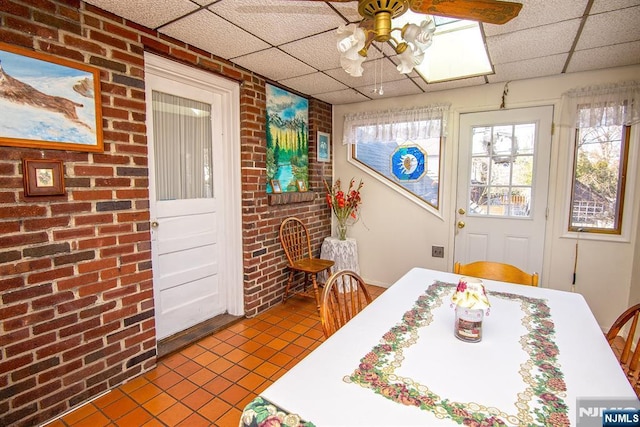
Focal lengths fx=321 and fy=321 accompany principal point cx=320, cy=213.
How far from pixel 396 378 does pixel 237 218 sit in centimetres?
214

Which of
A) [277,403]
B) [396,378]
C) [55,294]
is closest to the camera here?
[277,403]

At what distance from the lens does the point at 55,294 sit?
65.3 inches

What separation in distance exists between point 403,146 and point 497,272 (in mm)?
1949

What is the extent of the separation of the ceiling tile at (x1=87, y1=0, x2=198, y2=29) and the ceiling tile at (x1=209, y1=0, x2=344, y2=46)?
169mm

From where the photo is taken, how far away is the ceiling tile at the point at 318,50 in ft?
6.89

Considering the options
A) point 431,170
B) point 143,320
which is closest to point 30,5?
point 143,320

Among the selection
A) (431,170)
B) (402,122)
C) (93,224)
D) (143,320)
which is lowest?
(143,320)

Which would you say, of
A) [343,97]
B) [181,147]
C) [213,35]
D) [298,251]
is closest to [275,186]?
[298,251]

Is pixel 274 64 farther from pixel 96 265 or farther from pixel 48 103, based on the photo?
pixel 96 265

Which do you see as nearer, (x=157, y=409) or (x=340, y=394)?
(x=340, y=394)

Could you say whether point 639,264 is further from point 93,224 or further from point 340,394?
point 93,224

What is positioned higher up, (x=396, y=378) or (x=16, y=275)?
(x=16, y=275)

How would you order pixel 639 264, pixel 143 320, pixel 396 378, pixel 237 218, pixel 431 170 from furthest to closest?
1. pixel 431 170
2. pixel 237 218
3. pixel 639 264
4. pixel 143 320
5. pixel 396 378

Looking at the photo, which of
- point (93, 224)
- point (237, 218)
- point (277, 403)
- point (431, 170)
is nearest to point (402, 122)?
point (431, 170)
